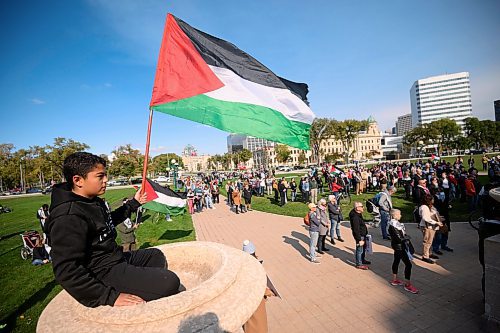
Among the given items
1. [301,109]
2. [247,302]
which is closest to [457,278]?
[301,109]

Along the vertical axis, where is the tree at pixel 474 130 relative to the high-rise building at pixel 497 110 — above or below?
below

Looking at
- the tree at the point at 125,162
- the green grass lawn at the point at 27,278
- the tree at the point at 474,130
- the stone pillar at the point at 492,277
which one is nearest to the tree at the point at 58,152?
the tree at the point at 125,162

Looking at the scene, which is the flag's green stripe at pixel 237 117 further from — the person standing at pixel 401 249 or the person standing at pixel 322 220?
the person standing at pixel 322 220

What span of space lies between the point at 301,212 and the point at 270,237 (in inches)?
191

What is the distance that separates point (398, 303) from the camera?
521 cm

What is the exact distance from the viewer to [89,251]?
7.22 feet

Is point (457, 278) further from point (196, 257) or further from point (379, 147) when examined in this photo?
point (379, 147)

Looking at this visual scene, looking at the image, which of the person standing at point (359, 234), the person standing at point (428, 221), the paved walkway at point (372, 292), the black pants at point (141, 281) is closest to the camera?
the black pants at point (141, 281)

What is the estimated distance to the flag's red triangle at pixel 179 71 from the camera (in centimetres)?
400

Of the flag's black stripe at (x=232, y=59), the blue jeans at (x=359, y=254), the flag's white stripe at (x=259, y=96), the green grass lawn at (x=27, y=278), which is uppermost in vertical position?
the flag's black stripe at (x=232, y=59)

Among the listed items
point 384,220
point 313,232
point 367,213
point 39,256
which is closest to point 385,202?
point 384,220

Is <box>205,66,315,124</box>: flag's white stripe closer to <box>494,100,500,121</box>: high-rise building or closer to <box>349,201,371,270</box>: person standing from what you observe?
<box>349,201,371,270</box>: person standing

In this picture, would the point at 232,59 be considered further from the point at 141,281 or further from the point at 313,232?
the point at 313,232

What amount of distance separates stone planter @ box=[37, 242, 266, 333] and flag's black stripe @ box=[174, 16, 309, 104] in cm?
349
